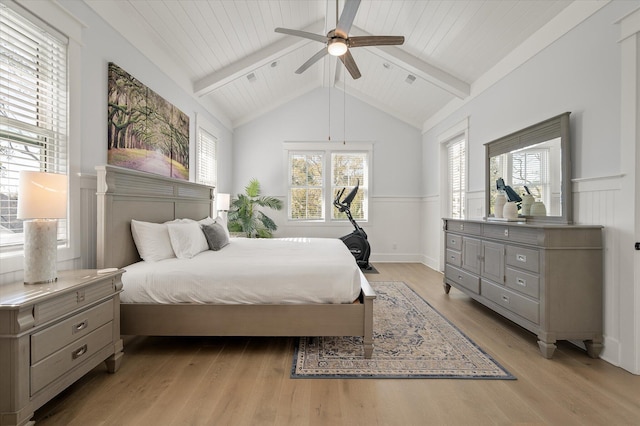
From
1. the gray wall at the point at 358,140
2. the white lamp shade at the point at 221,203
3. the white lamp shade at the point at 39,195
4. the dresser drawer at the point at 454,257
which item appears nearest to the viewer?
the white lamp shade at the point at 39,195

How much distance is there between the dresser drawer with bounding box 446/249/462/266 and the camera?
149 inches

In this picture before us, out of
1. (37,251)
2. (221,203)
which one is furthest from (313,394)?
(221,203)

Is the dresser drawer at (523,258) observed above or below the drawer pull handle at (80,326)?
above

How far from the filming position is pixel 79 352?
177 centimetres

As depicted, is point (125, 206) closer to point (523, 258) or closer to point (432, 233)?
point (523, 258)

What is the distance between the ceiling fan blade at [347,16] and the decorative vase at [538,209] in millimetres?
2389

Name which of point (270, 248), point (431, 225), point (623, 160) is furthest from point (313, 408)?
point (431, 225)

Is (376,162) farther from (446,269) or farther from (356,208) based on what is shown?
(446,269)

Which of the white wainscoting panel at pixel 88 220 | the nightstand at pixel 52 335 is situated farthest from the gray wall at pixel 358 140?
the nightstand at pixel 52 335

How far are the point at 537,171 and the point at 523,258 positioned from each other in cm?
97

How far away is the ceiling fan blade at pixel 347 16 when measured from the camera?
7.66ft

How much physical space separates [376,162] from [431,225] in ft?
5.50

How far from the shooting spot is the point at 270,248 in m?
3.42

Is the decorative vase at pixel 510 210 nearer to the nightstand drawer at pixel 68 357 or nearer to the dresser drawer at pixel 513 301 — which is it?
the dresser drawer at pixel 513 301
